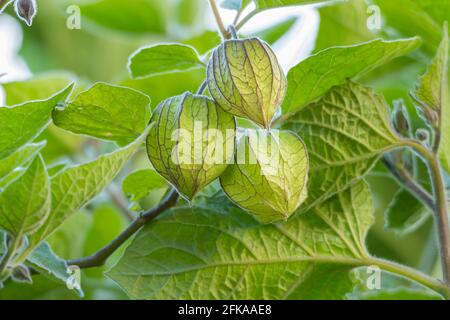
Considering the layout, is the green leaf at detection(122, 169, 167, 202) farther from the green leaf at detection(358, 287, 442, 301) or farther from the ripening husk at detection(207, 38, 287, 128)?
the green leaf at detection(358, 287, 442, 301)

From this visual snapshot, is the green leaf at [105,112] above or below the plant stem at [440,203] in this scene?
above

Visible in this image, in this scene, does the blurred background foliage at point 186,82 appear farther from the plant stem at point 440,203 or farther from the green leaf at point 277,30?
the plant stem at point 440,203

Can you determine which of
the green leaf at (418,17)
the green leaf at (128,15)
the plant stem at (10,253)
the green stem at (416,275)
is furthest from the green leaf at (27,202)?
the green leaf at (128,15)

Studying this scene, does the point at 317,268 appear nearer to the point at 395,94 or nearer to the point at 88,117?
the point at 88,117

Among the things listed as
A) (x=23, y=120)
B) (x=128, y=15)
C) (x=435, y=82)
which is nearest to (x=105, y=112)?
(x=23, y=120)

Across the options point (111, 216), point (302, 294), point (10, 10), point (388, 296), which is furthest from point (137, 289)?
point (10, 10)

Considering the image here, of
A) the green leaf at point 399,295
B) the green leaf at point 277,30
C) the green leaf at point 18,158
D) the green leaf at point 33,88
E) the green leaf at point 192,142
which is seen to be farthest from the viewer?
the green leaf at point 277,30

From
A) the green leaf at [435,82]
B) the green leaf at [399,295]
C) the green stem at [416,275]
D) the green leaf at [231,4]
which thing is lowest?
the green leaf at [399,295]

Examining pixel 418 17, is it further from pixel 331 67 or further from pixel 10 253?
pixel 10 253

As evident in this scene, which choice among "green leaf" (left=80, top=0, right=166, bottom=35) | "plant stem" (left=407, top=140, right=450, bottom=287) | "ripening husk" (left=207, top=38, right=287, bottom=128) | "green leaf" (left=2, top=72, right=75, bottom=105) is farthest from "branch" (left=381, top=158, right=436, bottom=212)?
"green leaf" (left=80, top=0, right=166, bottom=35)
